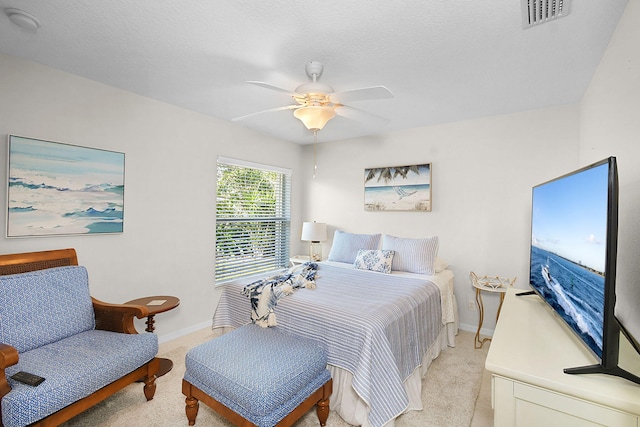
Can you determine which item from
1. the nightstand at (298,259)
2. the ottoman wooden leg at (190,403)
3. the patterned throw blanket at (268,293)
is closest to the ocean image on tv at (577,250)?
the patterned throw blanket at (268,293)

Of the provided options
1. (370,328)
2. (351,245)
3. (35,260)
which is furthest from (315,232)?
(35,260)

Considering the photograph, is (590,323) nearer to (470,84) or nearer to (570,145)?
(470,84)

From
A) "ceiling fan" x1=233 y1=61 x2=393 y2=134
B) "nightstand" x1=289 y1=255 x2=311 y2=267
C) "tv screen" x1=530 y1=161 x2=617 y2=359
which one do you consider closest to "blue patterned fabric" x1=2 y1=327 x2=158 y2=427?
"ceiling fan" x1=233 y1=61 x2=393 y2=134

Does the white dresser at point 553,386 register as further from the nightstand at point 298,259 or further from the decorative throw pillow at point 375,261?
the nightstand at point 298,259

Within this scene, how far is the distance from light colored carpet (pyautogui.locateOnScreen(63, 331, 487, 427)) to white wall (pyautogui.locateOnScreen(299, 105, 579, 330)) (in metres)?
1.23

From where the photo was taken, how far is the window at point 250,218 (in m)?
3.79

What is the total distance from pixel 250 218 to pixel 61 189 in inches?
81.5

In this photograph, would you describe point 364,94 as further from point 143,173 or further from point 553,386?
point 143,173

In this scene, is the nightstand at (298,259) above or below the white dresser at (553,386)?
below

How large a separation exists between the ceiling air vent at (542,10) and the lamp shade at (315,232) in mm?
3191

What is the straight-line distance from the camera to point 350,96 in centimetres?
208

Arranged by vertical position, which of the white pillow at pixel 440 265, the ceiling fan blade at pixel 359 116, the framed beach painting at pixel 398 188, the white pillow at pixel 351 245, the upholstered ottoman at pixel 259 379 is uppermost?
the ceiling fan blade at pixel 359 116

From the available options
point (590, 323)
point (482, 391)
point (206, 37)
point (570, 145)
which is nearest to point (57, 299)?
point (206, 37)

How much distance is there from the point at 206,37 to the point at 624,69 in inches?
94.4
